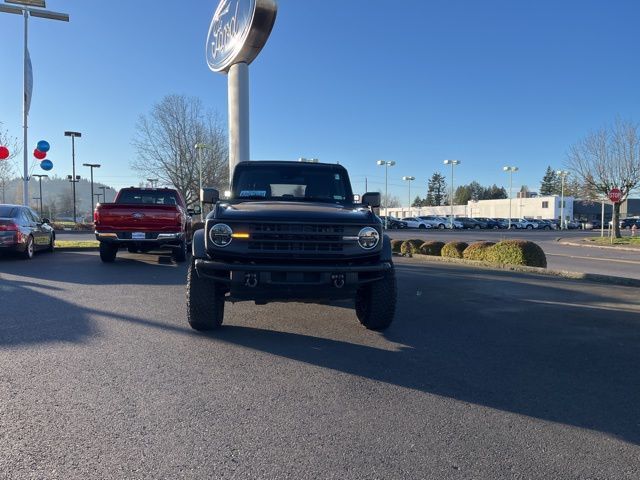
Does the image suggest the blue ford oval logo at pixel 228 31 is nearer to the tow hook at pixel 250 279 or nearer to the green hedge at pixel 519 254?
the green hedge at pixel 519 254

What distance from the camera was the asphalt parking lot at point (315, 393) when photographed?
2.73m

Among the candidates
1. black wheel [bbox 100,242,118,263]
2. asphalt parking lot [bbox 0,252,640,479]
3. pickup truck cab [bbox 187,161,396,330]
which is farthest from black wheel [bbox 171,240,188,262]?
pickup truck cab [bbox 187,161,396,330]

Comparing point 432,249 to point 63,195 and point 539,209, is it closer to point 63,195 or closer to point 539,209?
point 539,209

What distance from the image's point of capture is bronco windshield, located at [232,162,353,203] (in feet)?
21.3

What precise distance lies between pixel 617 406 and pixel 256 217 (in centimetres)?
341

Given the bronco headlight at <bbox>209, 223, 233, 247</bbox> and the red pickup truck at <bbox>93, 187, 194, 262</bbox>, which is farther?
the red pickup truck at <bbox>93, 187, 194, 262</bbox>

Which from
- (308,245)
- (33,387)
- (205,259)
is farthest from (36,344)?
(308,245)

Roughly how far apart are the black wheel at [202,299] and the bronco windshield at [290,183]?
1624 mm

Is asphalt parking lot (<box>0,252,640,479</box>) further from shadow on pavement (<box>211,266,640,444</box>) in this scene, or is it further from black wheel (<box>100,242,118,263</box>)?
black wheel (<box>100,242,118,263</box>)

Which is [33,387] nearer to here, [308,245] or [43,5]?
[308,245]

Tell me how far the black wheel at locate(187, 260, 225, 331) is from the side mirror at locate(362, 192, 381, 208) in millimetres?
2337

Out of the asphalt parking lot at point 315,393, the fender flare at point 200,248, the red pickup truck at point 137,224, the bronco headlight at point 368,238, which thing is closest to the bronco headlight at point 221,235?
the fender flare at point 200,248

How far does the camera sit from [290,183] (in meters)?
6.61

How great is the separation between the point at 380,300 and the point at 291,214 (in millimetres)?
1344
